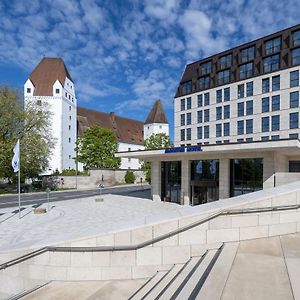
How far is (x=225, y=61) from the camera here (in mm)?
49188

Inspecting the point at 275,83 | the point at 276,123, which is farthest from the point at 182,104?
the point at 276,123

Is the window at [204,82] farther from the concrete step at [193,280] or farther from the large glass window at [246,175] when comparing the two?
the concrete step at [193,280]

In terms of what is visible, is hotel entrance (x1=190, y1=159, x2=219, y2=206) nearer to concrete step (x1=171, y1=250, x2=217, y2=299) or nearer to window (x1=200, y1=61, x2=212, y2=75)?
concrete step (x1=171, y1=250, x2=217, y2=299)

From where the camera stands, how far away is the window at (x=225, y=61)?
48688 millimetres

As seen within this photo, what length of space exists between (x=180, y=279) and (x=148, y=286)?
2.56ft

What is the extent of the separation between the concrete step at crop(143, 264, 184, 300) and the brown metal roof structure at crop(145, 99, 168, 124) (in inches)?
3547

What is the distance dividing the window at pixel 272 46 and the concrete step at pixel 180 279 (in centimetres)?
4405

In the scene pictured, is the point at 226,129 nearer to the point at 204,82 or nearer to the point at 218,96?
the point at 218,96

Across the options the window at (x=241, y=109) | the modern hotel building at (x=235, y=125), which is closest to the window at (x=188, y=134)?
the modern hotel building at (x=235, y=125)

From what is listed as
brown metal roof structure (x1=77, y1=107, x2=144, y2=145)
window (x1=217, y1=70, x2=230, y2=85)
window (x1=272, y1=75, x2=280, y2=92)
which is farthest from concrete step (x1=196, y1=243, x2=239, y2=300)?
brown metal roof structure (x1=77, y1=107, x2=144, y2=145)

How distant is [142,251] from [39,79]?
2701 inches

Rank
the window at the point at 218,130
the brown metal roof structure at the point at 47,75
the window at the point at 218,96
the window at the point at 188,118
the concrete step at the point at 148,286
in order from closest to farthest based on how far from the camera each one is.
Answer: the concrete step at the point at 148,286, the window at the point at 218,130, the window at the point at 218,96, the window at the point at 188,118, the brown metal roof structure at the point at 47,75

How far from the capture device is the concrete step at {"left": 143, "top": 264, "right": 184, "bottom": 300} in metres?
5.08

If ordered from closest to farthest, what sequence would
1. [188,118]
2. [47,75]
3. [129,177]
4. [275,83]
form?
[275,83], [188,118], [129,177], [47,75]
